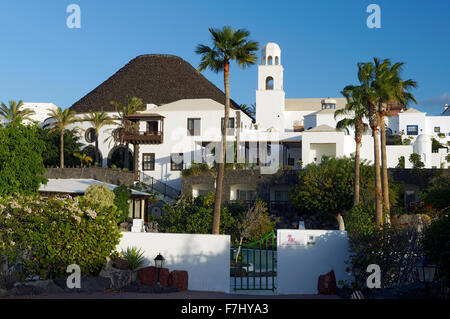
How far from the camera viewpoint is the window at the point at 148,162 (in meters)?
45.8

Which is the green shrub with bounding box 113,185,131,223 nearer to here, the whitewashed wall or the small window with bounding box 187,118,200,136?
the small window with bounding box 187,118,200,136

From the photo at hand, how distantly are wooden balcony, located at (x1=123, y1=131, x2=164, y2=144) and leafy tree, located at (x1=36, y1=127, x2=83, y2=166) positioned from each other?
21.7 ft

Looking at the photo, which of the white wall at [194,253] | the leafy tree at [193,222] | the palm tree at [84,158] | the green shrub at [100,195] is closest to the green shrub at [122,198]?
the green shrub at [100,195]

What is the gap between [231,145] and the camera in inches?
1702

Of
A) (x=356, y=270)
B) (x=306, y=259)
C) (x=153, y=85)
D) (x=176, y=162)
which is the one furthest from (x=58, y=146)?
(x=356, y=270)

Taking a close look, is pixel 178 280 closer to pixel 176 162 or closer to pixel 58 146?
pixel 176 162

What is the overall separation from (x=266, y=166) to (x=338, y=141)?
6.41 meters

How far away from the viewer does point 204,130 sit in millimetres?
45594

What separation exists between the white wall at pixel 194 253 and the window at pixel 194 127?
28.6 metres

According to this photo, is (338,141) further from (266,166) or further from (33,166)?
(33,166)

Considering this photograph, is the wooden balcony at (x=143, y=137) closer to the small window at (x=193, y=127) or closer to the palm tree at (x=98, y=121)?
the small window at (x=193, y=127)

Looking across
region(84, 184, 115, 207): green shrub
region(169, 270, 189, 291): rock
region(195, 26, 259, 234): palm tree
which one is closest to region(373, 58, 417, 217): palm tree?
region(195, 26, 259, 234): palm tree

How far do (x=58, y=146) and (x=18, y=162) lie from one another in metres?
24.9

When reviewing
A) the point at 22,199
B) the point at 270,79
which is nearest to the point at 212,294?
the point at 22,199
